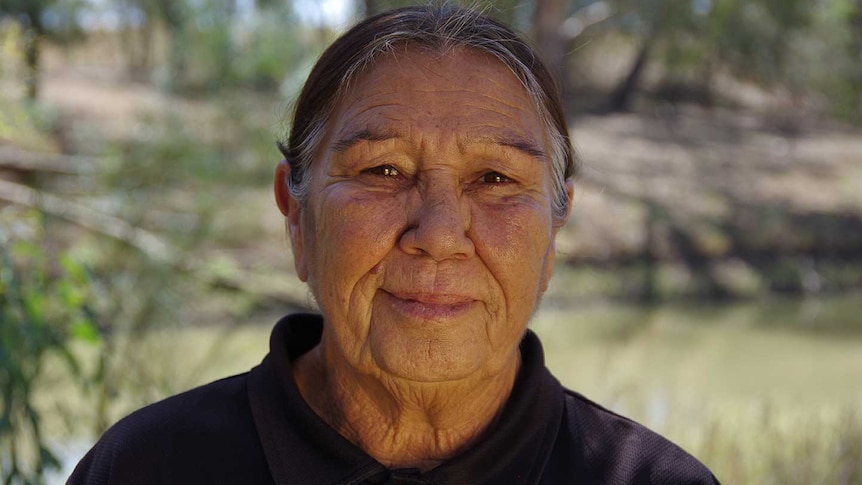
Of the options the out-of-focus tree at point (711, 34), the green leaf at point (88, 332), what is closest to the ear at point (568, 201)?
the green leaf at point (88, 332)

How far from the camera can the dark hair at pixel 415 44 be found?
1.57m

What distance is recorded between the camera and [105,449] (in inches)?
59.8

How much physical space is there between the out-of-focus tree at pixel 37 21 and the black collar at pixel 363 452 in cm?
348

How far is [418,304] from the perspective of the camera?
144cm

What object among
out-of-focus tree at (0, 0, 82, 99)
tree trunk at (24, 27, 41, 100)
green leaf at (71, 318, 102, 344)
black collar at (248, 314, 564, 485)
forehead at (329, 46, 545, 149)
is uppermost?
out-of-focus tree at (0, 0, 82, 99)

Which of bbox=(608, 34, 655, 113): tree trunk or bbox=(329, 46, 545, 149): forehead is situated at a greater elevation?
bbox=(608, 34, 655, 113): tree trunk

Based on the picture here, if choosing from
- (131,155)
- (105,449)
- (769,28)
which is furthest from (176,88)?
(769,28)

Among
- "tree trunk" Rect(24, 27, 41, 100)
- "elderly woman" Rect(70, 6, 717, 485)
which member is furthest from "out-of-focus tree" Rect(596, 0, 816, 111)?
"elderly woman" Rect(70, 6, 717, 485)

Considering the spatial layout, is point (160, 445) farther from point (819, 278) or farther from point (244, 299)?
point (819, 278)

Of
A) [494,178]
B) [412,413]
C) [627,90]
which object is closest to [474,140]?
[494,178]

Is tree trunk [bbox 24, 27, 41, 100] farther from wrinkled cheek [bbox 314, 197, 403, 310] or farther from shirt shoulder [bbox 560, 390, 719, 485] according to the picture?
shirt shoulder [bbox 560, 390, 719, 485]

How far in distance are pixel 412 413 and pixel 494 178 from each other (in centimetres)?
39

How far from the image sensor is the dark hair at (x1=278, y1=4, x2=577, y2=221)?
1.57 m

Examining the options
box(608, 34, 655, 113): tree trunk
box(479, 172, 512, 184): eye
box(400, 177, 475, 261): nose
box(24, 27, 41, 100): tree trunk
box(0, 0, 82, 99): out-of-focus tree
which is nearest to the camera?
box(400, 177, 475, 261): nose
